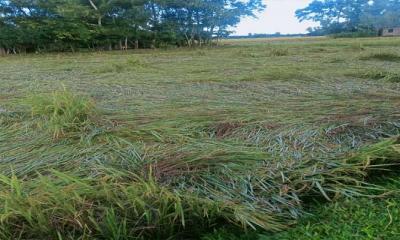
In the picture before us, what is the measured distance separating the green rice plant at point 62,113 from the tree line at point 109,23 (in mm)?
10446

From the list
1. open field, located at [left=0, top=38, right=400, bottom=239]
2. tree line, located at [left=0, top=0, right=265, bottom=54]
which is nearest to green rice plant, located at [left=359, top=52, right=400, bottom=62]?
open field, located at [left=0, top=38, right=400, bottom=239]

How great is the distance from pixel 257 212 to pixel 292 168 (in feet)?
0.92

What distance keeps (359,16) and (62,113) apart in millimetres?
27473

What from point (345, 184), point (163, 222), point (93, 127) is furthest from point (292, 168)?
point (93, 127)

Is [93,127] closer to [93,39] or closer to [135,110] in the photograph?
[135,110]

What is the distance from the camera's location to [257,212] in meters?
1.00

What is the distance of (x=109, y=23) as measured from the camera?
1295 cm

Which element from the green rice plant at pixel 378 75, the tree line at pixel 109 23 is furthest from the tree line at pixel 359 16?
the green rice plant at pixel 378 75

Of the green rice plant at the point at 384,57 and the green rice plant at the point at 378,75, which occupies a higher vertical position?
the green rice plant at the point at 384,57

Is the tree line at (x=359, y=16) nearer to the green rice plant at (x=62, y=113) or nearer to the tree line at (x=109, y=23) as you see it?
the tree line at (x=109, y=23)

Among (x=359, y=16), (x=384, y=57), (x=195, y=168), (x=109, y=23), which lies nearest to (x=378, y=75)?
(x=384, y=57)

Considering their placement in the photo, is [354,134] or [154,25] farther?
[154,25]

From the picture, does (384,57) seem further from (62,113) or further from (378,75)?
(62,113)

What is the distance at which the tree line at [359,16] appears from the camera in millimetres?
24219
